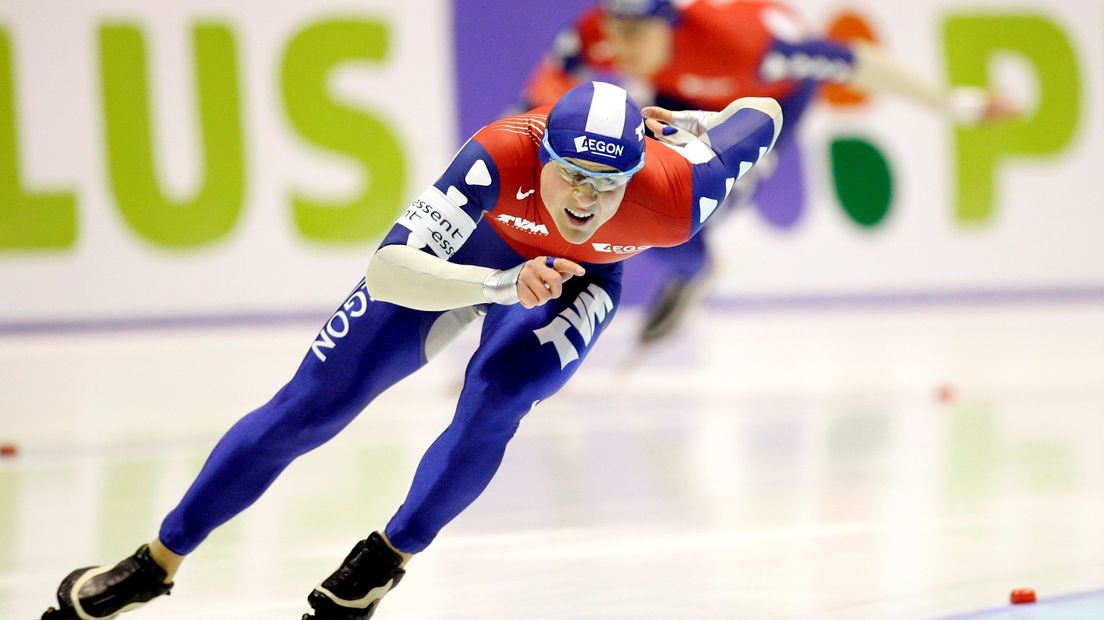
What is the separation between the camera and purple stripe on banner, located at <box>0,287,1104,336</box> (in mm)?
9695

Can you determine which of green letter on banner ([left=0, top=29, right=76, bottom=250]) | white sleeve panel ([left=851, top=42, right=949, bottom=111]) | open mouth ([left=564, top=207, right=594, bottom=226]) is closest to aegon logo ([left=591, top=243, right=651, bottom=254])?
open mouth ([left=564, top=207, right=594, bottom=226])

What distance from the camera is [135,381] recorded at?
26.1 ft

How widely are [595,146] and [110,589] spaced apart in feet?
4.83

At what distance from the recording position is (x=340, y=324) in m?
3.73

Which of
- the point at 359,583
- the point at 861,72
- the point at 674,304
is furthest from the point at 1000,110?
the point at 359,583

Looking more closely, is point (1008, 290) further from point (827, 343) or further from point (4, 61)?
point (4, 61)

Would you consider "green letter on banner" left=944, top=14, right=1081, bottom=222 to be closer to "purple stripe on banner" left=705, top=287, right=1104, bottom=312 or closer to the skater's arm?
"purple stripe on banner" left=705, top=287, right=1104, bottom=312

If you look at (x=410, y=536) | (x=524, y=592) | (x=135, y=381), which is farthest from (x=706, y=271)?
(x=410, y=536)

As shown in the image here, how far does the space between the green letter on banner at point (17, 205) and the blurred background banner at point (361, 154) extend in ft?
0.04

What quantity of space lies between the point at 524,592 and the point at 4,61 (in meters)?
6.73

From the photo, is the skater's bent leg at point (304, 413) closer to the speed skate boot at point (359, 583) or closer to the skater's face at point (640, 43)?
the speed skate boot at point (359, 583)

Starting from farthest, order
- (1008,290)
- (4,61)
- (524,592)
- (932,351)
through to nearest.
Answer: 1. (1008,290)
2. (4,61)
3. (932,351)
4. (524,592)

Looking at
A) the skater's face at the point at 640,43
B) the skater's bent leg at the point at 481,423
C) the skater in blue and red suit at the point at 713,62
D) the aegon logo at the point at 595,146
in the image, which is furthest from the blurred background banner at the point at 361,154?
the aegon logo at the point at 595,146

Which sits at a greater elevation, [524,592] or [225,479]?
[225,479]
